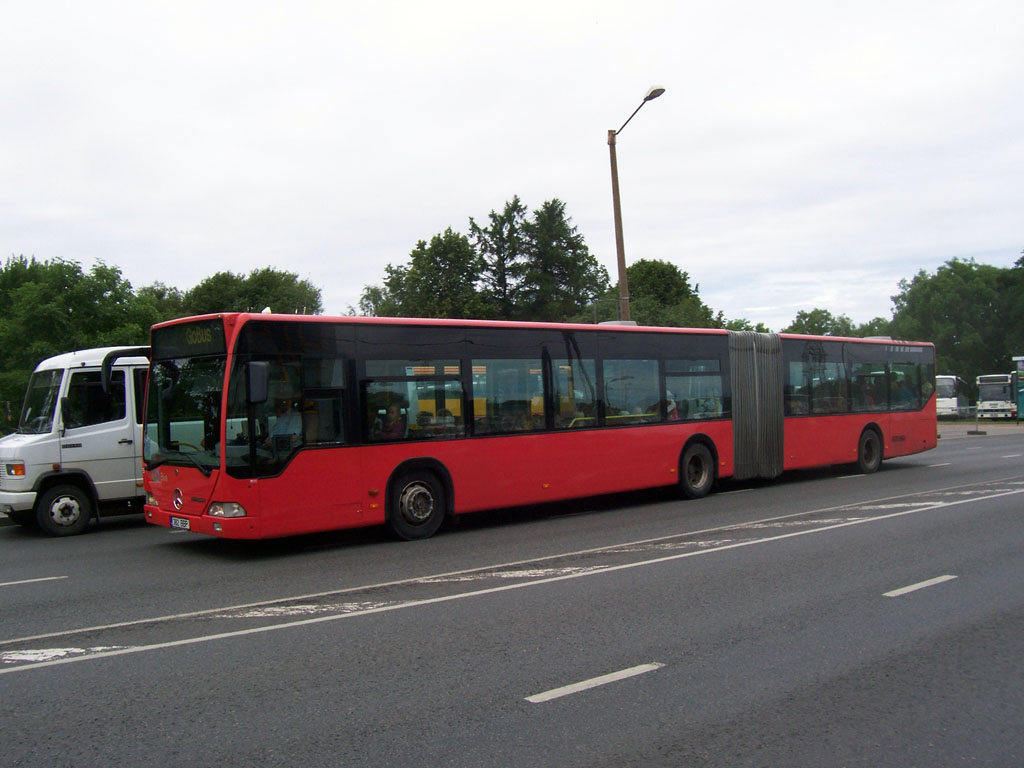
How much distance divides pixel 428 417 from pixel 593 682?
6555 mm

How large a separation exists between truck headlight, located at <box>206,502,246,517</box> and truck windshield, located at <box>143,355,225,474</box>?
434mm

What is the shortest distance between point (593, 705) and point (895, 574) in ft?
15.4

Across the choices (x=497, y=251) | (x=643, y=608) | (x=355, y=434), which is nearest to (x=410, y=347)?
(x=355, y=434)

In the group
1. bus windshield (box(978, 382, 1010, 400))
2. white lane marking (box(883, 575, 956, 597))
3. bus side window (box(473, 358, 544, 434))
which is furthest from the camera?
bus windshield (box(978, 382, 1010, 400))

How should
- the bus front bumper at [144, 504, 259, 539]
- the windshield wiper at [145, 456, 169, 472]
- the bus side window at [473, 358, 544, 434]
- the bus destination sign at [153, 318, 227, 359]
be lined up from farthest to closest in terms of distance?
the bus side window at [473, 358, 544, 434]
the windshield wiper at [145, 456, 169, 472]
the bus destination sign at [153, 318, 227, 359]
the bus front bumper at [144, 504, 259, 539]

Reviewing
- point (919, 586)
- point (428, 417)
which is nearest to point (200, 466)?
point (428, 417)

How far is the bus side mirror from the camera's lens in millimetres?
9617

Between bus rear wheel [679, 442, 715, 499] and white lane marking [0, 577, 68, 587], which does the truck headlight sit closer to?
white lane marking [0, 577, 68, 587]

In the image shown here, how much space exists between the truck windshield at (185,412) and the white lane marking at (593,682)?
6047 millimetres

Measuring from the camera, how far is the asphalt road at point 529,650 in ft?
14.6

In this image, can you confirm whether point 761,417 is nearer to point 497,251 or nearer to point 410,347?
point 410,347

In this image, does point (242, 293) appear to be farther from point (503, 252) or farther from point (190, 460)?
point (190, 460)

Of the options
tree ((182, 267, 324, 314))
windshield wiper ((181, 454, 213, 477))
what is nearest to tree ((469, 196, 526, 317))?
tree ((182, 267, 324, 314))

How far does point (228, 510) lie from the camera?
9891mm
